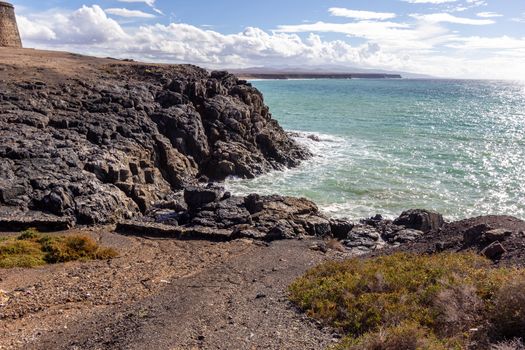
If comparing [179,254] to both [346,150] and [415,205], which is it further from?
[346,150]

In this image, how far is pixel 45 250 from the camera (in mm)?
19266

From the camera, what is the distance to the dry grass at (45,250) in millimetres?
18172

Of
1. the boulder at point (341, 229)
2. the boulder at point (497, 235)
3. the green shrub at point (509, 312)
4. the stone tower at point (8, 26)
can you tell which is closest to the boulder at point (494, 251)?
the boulder at point (497, 235)

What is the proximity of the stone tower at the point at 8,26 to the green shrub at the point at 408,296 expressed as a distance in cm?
6682

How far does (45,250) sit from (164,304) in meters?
7.72

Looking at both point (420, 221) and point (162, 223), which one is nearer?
point (162, 223)

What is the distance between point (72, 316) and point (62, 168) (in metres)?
15.2

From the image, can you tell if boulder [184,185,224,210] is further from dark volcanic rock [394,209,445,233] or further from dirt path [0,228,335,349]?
dark volcanic rock [394,209,445,233]

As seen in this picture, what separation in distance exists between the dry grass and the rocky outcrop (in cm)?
256

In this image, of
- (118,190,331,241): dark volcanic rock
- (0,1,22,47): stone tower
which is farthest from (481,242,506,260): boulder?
(0,1,22,47): stone tower

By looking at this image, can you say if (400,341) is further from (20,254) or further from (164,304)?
(20,254)

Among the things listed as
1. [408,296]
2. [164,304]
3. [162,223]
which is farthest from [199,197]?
[408,296]

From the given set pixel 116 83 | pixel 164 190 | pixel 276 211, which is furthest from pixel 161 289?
pixel 116 83

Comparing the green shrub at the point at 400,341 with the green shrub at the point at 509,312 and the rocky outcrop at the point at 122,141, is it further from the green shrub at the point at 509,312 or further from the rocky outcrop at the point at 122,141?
the rocky outcrop at the point at 122,141
